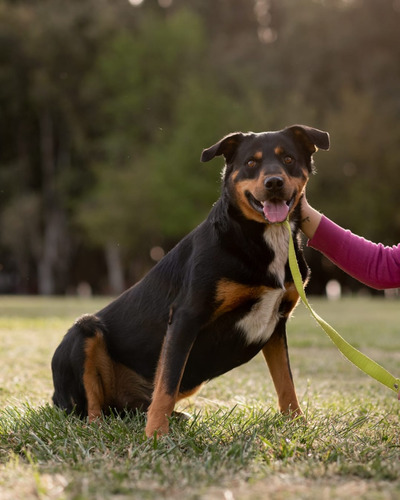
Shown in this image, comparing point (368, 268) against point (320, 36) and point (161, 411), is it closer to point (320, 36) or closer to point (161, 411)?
point (161, 411)

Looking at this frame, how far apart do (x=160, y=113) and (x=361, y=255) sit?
108 feet

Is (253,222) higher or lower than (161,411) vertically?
higher

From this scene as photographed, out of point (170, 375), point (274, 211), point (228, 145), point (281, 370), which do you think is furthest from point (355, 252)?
point (170, 375)

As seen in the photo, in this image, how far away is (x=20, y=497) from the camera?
2527mm

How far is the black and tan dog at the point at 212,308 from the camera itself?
12.2 feet

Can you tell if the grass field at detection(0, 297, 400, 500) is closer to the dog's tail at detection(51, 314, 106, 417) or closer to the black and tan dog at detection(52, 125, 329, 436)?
the dog's tail at detection(51, 314, 106, 417)

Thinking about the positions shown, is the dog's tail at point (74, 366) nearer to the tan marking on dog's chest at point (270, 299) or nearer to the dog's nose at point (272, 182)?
the tan marking on dog's chest at point (270, 299)

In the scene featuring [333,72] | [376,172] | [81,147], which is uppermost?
[333,72]

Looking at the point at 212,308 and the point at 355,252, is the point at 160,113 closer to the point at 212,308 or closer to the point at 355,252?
the point at 355,252

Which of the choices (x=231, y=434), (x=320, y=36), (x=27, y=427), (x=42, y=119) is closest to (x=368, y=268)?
(x=231, y=434)

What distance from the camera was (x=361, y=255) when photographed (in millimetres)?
4039

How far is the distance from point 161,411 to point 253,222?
120 centimetres

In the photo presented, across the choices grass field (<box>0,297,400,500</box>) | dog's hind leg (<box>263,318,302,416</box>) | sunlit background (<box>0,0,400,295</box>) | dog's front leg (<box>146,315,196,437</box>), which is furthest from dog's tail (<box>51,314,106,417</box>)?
sunlit background (<box>0,0,400,295</box>)

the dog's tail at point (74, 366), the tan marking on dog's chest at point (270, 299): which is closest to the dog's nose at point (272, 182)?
the tan marking on dog's chest at point (270, 299)
